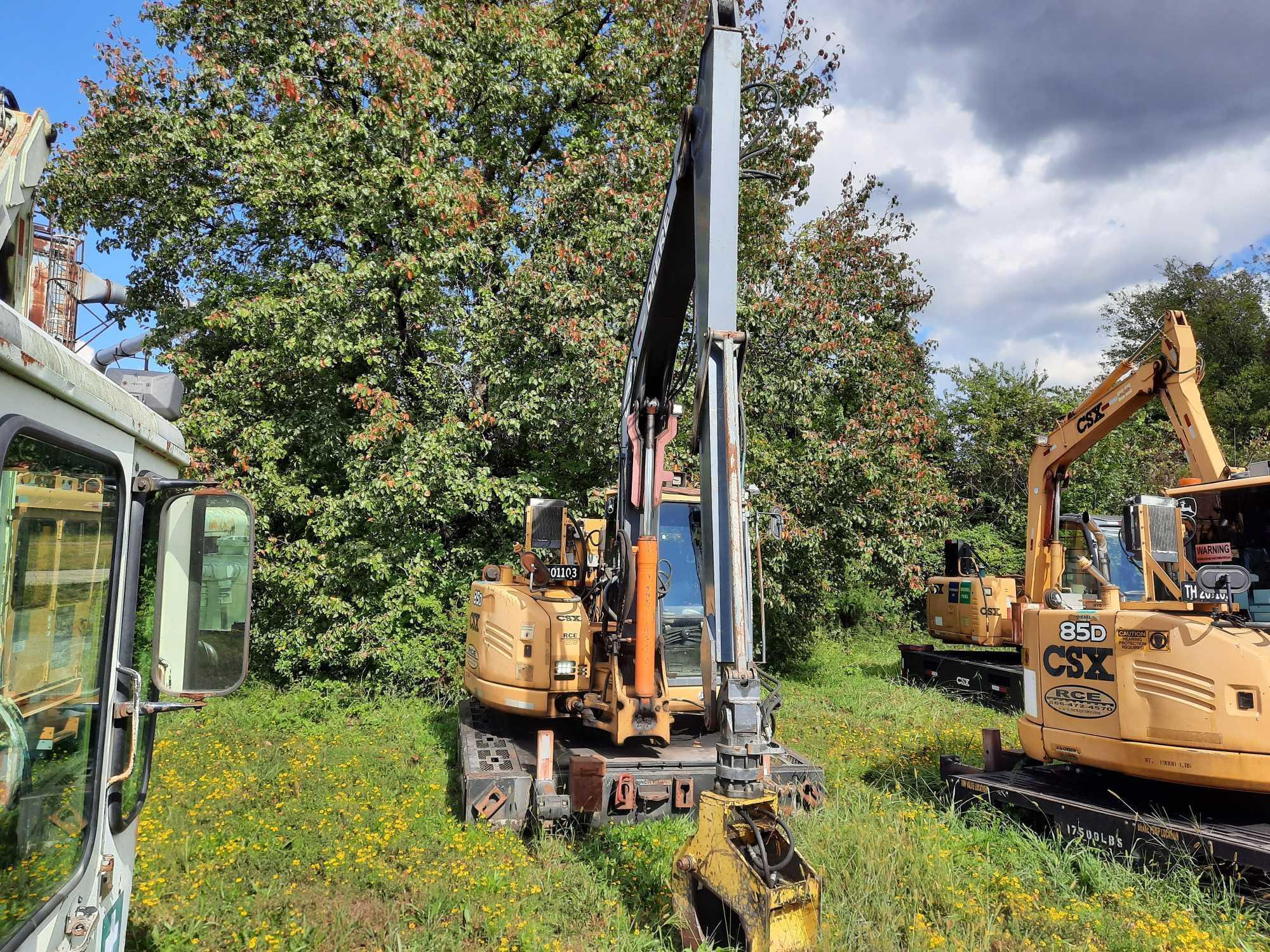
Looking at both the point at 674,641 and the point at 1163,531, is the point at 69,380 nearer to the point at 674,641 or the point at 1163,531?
the point at 674,641

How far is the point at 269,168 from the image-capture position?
10992 mm

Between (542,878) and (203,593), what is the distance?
3738 millimetres

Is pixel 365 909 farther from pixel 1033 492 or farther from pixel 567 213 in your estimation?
pixel 567 213

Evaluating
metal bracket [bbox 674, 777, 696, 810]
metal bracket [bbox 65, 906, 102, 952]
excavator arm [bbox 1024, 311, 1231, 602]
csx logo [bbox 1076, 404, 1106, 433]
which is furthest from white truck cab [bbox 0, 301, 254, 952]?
csx logo [bbox 1076, 404, 1106, 433]

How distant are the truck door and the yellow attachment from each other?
2.49m

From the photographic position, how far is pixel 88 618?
1974 millimetres

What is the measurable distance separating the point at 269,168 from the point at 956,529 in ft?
61.0

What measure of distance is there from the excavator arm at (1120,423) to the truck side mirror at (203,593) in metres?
6.76

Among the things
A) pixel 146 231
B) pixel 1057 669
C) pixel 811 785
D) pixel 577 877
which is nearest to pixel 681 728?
pixel 811 785

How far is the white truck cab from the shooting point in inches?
63.1

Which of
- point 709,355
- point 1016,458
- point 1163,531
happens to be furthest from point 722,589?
point 1016,458

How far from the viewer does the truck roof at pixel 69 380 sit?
1.51 meters

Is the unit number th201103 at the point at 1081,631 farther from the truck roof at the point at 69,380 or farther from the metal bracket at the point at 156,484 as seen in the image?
the truck roof at the point at 69,380

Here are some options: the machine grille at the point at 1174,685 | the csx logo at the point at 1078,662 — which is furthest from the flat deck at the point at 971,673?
the machine grille at the point at 1174,685
